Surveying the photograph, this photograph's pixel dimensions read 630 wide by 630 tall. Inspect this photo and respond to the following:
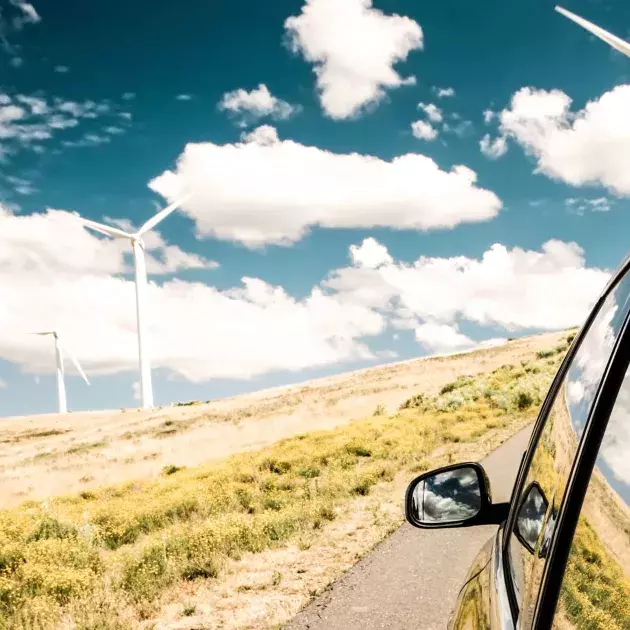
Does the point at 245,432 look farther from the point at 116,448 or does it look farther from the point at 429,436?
the point at 429,436

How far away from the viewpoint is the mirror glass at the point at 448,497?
8.10ft

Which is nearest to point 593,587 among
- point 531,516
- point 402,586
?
point 531,516

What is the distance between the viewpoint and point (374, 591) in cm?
614

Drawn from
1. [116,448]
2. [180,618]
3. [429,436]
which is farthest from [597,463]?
[116,448]

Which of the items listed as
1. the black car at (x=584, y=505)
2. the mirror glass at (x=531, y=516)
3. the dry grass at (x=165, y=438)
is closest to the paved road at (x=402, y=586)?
the mirror glass at (x=531, y=516)

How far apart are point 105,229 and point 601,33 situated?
3324cm

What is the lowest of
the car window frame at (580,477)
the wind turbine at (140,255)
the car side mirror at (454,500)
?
the car side mirror at (454,500)

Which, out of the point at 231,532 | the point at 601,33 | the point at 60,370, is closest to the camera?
the point at 231,532

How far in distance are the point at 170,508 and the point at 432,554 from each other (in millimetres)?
6544

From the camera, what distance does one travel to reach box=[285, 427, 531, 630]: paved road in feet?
17.7

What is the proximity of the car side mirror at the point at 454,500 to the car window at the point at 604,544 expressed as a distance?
1.13 m

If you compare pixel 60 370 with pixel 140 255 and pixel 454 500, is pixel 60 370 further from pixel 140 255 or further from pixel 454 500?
pixel 454 500

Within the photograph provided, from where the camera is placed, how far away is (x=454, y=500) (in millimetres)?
2521

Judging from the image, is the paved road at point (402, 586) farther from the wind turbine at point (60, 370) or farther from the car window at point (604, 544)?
the wind turbine at point (60, 370)
